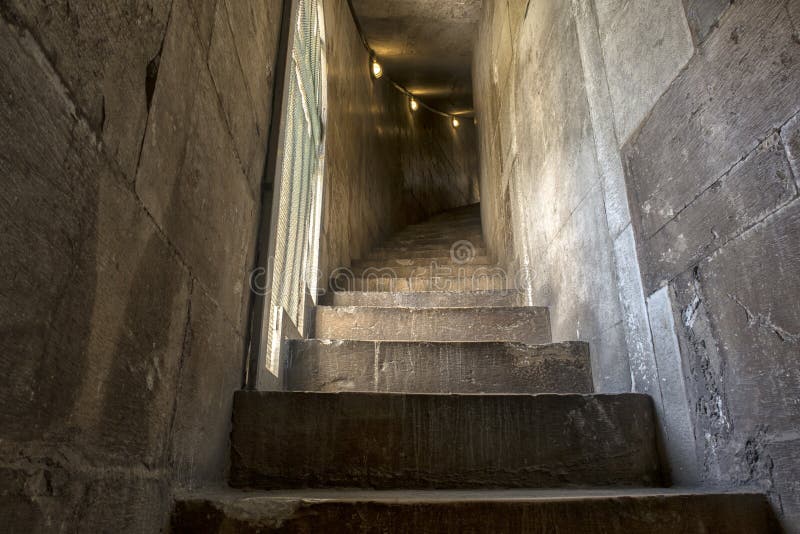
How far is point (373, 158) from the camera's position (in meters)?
6.14

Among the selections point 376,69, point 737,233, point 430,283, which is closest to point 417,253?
point 430,283

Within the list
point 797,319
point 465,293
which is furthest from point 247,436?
point 465,293

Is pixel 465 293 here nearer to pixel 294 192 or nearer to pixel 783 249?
pixel 294 192

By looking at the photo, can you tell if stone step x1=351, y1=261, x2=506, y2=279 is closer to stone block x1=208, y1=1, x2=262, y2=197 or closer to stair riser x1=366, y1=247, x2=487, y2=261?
stair riser x1=366, y1=247, x2=487, y2=261

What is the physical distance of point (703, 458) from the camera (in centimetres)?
146

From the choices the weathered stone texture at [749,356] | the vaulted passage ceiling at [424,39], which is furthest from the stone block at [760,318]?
the vaulted passage ceiling at [424,39]

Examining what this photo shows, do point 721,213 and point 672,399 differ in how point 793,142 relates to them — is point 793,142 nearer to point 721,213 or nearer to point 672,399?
point 721,213

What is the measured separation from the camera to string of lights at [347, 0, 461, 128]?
617 cm

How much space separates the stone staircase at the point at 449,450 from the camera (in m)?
1.18

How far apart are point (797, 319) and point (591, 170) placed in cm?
119

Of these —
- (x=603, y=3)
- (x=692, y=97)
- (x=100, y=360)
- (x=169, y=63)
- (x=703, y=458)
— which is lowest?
(x=703, y=458)

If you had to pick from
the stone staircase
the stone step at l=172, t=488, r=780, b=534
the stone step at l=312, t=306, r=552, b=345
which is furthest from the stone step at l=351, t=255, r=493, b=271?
the stone step at l=172, t=488, r=780, b=534

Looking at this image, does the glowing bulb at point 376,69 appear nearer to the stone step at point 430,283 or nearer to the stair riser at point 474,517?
the stone step at point 430,283

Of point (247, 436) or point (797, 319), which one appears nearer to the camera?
point (797, 319)
